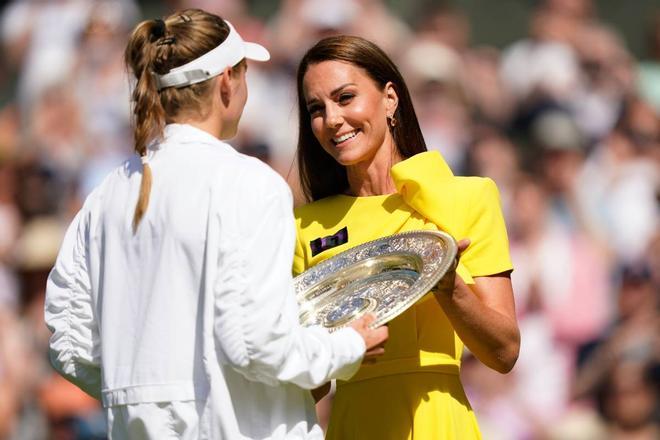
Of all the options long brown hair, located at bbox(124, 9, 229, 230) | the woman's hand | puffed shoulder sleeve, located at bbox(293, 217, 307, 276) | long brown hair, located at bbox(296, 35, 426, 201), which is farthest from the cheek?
the woman's hand

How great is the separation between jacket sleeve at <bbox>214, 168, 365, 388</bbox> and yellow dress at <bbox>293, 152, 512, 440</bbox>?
0.48 m

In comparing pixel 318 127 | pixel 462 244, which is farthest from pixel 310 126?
pixel 462 244

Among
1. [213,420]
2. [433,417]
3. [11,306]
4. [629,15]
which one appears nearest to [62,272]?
[213,420]

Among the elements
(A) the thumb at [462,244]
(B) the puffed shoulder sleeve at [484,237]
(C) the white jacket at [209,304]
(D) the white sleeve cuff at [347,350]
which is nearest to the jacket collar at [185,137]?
(C) the white jacket at [209,304]

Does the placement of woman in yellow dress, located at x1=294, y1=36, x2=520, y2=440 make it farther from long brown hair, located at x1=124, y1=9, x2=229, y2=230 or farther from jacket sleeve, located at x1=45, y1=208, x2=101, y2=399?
jacket sleeve, located at x1=45, y1=208, x2=101, y2=399

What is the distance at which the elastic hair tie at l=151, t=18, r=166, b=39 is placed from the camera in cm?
295

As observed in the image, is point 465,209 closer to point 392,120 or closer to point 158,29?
point 392,120

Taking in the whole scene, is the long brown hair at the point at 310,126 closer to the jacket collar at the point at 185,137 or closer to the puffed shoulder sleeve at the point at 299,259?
the puffed shoulder sleeve at the point at 299,259

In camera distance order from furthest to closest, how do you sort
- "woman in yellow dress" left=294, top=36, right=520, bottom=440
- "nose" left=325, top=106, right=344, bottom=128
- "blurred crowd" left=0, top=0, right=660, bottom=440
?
"blurred crowd" left=0, top=0, right=660, bottom=440
"nose" left=325, top=106, right=344, bottom=128
"woman in yellow dress" left=294, top=36, right=520, bottom=440

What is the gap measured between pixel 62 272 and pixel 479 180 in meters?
1.12

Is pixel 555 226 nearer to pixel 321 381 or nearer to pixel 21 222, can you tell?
pixel 21 222

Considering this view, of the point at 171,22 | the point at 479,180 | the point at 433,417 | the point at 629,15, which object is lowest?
the point at 433,417

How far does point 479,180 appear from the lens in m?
3.41

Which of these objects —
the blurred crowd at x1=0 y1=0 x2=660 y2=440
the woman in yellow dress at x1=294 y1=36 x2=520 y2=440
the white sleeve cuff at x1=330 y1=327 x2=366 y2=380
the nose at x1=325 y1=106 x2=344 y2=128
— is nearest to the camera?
the white sleeve cuff at x1=330 y1=327 x2=366 y2=380
